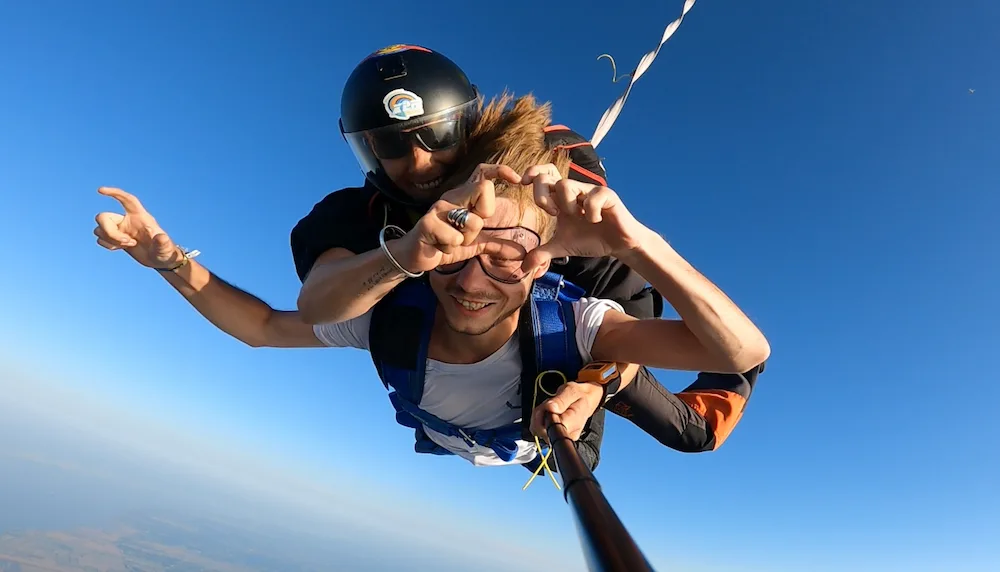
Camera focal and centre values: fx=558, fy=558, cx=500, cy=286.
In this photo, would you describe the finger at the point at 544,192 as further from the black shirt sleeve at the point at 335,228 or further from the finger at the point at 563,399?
the black shirt sleeve at the point at 335,228

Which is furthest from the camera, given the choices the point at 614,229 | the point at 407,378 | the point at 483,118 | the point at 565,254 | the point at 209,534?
the point at 209,534

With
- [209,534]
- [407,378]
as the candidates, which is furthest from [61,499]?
[407,378]

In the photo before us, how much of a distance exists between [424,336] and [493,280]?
356 mm

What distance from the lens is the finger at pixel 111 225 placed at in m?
1.57

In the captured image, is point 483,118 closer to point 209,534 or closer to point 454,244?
point 454,244

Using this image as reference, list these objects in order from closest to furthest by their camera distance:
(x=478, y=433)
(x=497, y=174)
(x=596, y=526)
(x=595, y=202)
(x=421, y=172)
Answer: (x=596, y=526) < (x=595, y=202) < (x=497, y=174) < (x=421, y=172) < (x=478, y=433)

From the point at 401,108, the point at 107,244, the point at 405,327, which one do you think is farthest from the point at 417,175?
the point at 107,244

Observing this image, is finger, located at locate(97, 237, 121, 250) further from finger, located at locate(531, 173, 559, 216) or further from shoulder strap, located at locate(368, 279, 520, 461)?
finger, located at locate(531, 173, 559, 216)

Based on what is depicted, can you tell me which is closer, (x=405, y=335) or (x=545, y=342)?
(x=545, y=342)

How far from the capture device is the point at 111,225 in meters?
1.58

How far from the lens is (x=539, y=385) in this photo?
5.20 feet

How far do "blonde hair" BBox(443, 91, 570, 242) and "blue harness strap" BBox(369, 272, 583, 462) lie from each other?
226 millimetres

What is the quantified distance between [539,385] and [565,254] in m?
0.53

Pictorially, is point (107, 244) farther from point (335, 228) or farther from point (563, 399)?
point (563, 399)
